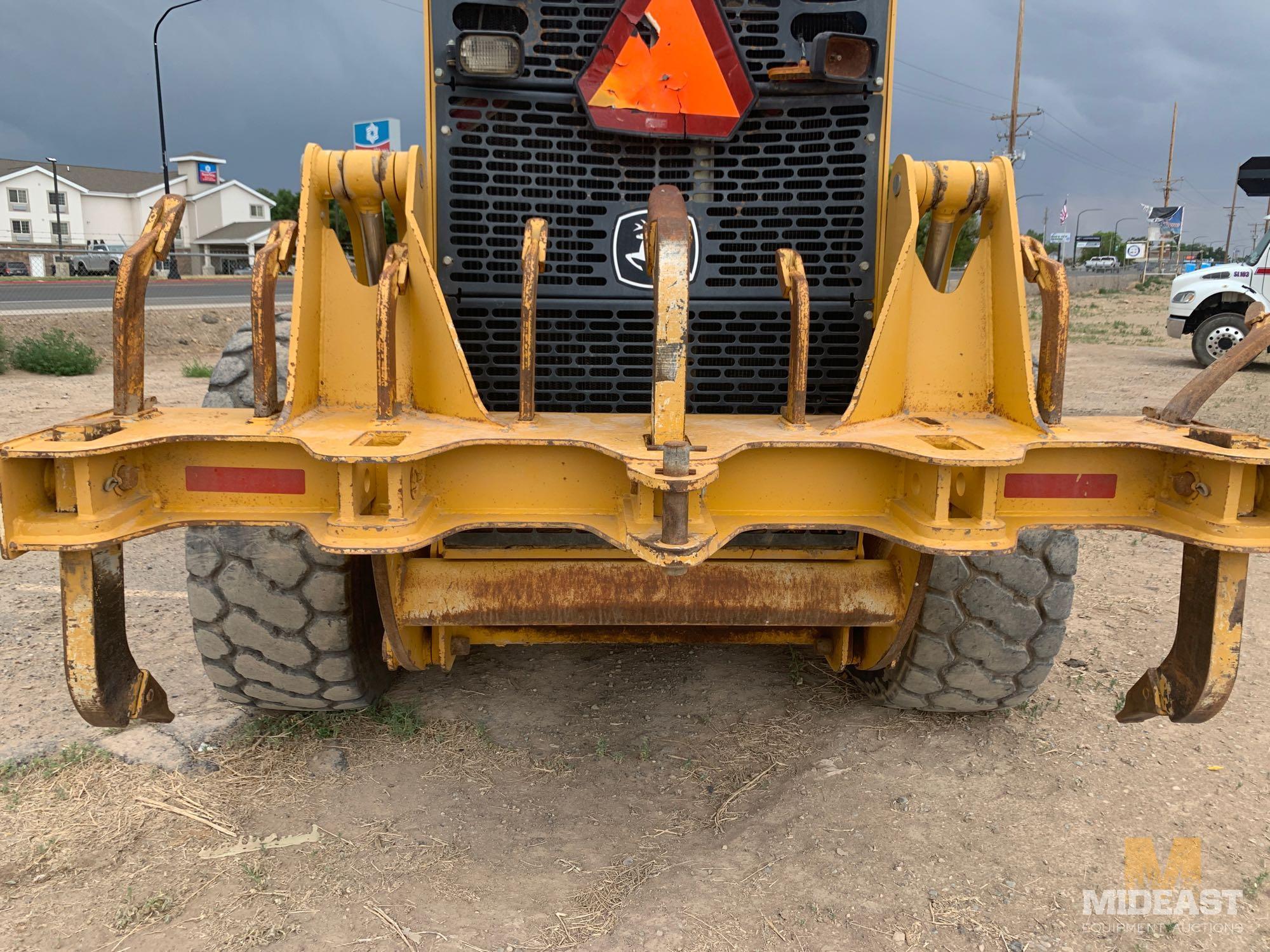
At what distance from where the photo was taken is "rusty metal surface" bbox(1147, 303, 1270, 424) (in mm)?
2328

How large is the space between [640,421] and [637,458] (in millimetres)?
449

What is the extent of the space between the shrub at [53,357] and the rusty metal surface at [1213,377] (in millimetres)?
13830

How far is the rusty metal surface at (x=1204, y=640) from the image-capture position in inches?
93.4

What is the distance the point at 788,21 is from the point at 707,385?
1132mm

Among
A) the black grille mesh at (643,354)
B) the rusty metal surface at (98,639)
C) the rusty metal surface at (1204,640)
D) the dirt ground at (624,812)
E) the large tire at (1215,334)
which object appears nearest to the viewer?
the rusty metal surface at (98,639)

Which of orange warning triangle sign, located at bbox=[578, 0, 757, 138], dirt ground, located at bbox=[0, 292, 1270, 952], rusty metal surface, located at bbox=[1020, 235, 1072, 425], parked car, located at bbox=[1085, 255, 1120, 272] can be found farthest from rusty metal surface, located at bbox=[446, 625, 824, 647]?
parked car, located at bbox=[1085, 255, 1120, 272]

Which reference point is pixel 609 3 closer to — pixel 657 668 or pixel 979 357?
pixel 979 357

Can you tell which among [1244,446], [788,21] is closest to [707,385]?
[788,21]

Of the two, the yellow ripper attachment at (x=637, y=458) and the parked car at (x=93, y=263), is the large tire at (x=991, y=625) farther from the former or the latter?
the parked car at (x=93, y=263)

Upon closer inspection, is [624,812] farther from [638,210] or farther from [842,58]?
[842,58]

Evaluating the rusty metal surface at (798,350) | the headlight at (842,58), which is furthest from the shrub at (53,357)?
the rusty metal surface at (798,350)

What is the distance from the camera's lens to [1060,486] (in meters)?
2.33

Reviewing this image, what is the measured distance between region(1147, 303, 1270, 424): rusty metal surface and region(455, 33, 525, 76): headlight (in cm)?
204

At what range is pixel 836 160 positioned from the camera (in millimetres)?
3002
